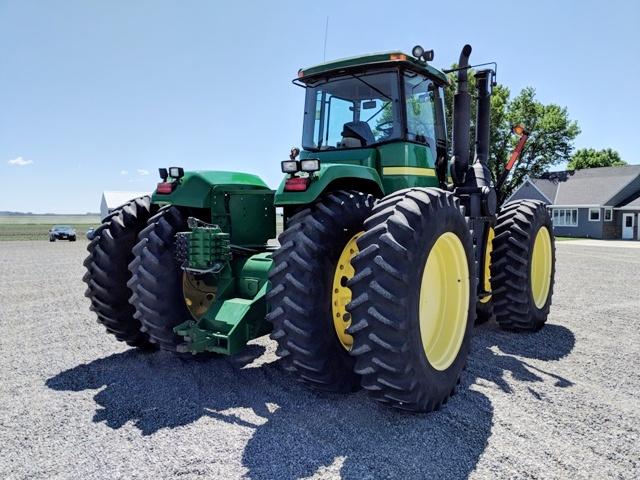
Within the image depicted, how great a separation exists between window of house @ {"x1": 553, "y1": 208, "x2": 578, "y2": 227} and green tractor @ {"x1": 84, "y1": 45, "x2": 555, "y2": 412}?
3467 centimetres

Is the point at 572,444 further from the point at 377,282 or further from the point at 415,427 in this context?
the point at 377,282

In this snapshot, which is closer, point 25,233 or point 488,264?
point 488,264

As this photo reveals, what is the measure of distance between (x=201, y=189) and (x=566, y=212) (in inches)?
1522

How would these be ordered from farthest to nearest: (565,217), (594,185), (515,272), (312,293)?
(565,217), (594,185), (515,272), (312,293)

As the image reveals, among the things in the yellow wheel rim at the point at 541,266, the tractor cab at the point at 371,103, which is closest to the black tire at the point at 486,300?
the yellow wheel rim at the point at 541,266

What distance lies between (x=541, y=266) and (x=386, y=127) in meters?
3.63

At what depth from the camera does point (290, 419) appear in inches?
149

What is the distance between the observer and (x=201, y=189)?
4703 millimetres

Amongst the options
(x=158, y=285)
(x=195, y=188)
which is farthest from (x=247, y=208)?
(x=158, y=285)

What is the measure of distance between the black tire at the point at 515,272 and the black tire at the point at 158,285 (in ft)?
12.8

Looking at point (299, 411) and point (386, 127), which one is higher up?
point (386, 127)

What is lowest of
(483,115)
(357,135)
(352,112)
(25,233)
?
(25,233)

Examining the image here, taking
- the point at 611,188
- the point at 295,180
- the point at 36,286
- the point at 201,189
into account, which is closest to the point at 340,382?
the point at 295,180

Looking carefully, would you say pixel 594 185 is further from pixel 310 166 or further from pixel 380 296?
pixel 380 296
